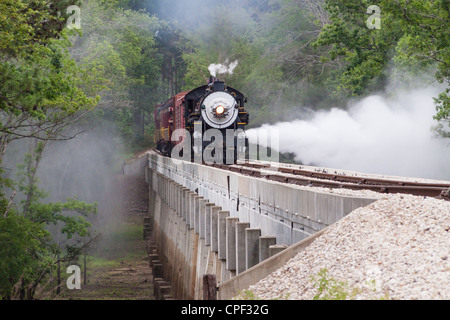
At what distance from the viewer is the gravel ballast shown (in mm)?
6813

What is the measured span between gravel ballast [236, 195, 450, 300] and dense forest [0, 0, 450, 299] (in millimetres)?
4816

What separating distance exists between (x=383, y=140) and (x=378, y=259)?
31173 mm

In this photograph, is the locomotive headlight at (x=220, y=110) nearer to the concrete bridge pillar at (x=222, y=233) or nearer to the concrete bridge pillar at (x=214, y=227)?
the concrete bridge pillar at (x=214, y=227)

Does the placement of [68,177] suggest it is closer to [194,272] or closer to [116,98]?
[116,98]

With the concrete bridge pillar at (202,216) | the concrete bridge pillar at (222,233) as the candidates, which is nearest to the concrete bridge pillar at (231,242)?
the concrete bridge pillar at (222,233)

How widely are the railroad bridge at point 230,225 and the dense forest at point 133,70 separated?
411 centimetres

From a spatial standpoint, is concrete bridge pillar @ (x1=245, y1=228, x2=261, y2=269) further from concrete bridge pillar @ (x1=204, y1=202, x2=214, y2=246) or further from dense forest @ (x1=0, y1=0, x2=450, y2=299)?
concrete bridge pillar @ (x1=204, y1=202, x2=214, y2=246)

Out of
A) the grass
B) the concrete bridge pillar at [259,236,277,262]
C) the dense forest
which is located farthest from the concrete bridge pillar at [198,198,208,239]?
the grass

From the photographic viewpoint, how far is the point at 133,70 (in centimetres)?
7262

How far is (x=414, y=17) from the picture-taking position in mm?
28031

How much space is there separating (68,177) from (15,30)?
40890mm

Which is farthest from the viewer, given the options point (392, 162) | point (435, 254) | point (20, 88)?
point (392, 162)
